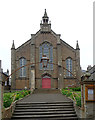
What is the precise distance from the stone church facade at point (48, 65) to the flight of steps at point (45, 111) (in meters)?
19.4

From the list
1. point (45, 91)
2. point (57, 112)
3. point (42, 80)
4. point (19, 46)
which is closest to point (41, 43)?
point (19, 46)

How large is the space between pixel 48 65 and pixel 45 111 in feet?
73.9

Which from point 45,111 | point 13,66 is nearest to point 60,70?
point 13,66

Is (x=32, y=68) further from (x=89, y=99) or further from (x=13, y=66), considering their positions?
(x=89, y=99)

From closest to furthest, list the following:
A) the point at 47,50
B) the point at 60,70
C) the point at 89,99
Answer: the point at 89,99 → the point at 60,70 → the point at 47,50

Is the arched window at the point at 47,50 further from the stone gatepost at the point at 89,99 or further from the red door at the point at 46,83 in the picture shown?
the stone gatepost at the point at 89,99

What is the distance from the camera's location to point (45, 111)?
13133 mm

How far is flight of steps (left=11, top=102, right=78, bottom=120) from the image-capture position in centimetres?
1212

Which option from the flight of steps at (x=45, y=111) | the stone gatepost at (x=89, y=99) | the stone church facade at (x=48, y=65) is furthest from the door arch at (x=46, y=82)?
the stone gatepost at (x=89, y=99)

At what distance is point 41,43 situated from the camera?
36.2 meters

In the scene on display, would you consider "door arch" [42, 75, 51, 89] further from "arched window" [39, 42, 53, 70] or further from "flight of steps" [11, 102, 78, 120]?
"flight of steps" [11, 102, 78, 120]

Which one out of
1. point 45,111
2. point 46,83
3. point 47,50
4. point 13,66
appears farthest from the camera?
point 47,50

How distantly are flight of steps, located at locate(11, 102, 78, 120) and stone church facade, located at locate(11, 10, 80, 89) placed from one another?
1941 centimetres

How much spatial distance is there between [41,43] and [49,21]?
5.85 metres
